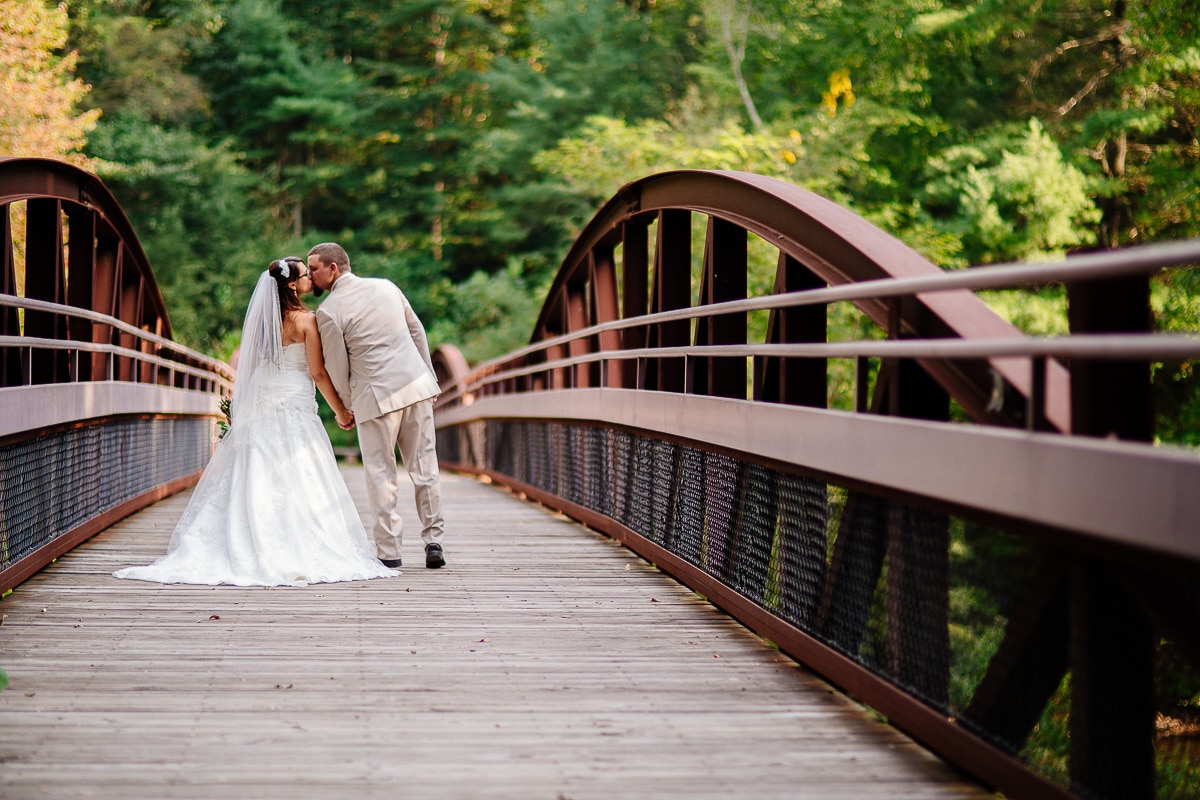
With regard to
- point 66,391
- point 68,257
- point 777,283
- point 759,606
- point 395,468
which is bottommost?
point 759,606

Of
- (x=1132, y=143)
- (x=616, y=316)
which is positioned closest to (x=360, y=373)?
(x=616, y=316)

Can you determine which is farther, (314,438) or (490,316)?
(490,316)

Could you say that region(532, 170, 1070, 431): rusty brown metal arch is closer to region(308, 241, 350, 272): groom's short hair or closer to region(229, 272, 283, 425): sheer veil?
region(308, 241, 350, 272): groom's short hair

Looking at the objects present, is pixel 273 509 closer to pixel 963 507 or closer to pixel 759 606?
pixel 759 606

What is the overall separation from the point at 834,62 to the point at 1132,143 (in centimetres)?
723

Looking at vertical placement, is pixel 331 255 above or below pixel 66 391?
above

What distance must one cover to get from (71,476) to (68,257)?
9.50 feet

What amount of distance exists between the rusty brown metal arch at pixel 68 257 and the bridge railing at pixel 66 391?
11 millimetres

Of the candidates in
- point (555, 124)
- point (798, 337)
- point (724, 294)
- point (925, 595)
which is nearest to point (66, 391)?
point (724, 294)

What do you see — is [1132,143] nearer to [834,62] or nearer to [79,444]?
[834,62]

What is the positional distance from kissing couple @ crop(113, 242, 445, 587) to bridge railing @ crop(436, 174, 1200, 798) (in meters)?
1.63

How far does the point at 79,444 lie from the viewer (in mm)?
8031

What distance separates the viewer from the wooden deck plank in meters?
3.52

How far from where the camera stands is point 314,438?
7.67m
